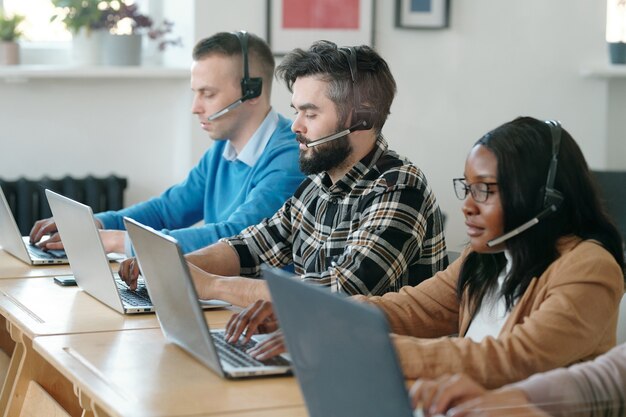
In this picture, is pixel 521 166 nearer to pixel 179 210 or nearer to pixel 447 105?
pixel 179 210

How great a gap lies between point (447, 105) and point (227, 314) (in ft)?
8.07

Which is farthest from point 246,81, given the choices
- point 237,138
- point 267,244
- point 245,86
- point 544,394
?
point 544,394

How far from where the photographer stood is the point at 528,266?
168 centimetres

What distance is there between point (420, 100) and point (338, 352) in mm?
3191

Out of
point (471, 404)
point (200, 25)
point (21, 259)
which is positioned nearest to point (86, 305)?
point (21, 259)

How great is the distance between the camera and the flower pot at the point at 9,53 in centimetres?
397

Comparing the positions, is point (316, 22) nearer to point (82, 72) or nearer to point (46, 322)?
point (82, 72)

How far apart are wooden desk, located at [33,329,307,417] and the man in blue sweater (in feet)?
3.33

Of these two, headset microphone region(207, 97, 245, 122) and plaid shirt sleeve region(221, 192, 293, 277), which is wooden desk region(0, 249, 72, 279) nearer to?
plaid shirt sleeve region(221, 192, 293, 277)

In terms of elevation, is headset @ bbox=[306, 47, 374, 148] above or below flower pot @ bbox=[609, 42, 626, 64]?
below

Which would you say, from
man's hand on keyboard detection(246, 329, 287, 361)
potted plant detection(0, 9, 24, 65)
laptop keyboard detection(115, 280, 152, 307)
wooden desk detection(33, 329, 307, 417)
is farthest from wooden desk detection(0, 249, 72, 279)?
potted plant detection(0, 9, 24, 65)

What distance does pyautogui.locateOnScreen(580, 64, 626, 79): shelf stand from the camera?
430cm

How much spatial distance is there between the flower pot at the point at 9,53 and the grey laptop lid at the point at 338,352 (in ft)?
9.66

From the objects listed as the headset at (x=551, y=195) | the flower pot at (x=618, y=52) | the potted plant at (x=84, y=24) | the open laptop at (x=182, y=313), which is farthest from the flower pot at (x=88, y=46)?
the headset at (x=551, y=195)
